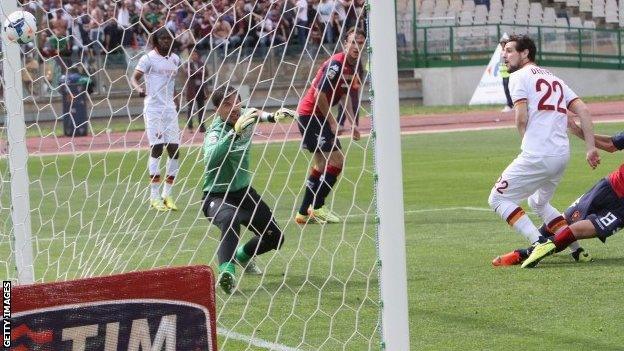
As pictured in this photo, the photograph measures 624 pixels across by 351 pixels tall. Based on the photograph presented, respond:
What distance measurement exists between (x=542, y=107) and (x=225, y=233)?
9.18 feet

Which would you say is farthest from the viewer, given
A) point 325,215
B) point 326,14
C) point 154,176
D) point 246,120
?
point 154,176

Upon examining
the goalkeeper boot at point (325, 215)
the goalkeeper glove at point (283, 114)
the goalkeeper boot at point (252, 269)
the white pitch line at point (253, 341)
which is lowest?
the goalkeeper boot at point (325, 215)

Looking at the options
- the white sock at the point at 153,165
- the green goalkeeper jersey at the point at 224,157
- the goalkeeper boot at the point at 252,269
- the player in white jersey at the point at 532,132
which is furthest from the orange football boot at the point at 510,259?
the white sock at the point at 153,165

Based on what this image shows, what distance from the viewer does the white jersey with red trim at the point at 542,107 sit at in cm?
1005

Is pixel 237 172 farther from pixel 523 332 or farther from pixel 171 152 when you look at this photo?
pixel 171 152

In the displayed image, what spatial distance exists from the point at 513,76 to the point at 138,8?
3062mm

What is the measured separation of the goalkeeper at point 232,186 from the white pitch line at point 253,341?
39.1 inches

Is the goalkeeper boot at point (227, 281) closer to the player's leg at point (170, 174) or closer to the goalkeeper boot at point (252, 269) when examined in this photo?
the goalkeeper boot at point (252, 269)

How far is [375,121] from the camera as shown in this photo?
19.0 feet

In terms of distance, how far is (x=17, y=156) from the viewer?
885cm

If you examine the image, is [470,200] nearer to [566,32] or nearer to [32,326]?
[32,326]

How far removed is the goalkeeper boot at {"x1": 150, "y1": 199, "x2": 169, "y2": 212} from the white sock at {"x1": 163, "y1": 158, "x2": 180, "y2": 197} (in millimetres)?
383

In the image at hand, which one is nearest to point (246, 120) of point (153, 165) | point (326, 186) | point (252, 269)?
point (252, 269)

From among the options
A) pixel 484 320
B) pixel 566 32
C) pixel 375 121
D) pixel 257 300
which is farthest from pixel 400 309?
pixel 566 32
